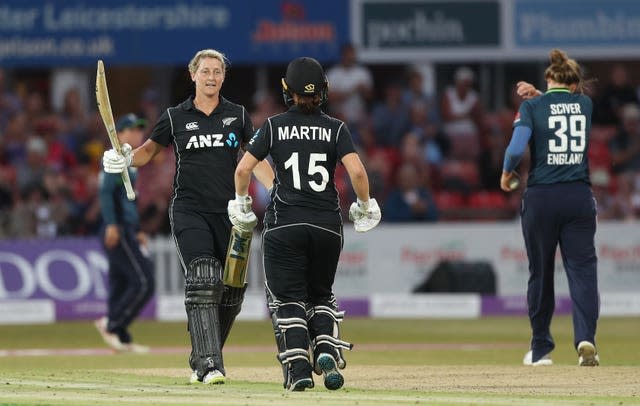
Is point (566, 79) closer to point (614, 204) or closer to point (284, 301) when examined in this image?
point (284, 301)

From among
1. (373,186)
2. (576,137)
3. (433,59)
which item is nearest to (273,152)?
(576,137)

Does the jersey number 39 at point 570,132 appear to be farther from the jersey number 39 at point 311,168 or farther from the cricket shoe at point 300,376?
the cricket shoe at point 300,376

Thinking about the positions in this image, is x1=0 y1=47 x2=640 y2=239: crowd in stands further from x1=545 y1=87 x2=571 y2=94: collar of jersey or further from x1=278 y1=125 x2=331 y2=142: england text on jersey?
x1=278 y1=125 x2=331 y2=142: england text on jersey

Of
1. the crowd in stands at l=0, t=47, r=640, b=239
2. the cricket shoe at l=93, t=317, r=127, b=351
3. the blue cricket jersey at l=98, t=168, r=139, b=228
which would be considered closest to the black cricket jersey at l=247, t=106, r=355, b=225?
the blue cricket jersey at l=98, t=168, r=139, b=228

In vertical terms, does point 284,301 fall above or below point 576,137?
below

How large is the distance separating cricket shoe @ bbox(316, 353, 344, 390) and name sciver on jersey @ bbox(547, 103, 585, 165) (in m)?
2.84

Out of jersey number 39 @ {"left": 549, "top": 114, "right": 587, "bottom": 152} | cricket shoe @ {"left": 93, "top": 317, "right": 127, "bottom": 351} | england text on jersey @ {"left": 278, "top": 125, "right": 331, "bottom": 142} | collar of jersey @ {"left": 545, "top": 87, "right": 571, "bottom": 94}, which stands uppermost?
collar of jersey @ {"left": 545, "top": 87, "right": 571, "bottom": 94}

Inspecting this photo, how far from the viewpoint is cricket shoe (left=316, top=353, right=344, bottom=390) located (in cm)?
901

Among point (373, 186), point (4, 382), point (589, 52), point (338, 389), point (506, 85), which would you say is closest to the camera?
point (338, 389)

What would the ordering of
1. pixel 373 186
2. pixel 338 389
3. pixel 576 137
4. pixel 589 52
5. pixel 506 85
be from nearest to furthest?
pixel 338 389 < pixel 576 137 < pixel 373 186 < pixel 589 52 < pixel 506 85

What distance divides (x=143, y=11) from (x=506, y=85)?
5.54 meters

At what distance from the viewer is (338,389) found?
907cm

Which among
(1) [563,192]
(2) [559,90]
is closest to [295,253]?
(1) [563,192]

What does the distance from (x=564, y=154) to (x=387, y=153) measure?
1019cm
